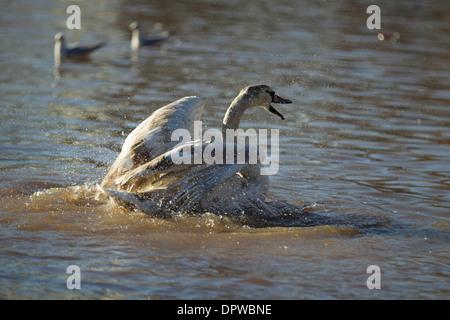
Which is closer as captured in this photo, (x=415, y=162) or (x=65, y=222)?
(x=65, y=222)

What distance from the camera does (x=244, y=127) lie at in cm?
1198

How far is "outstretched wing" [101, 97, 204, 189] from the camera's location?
26.2 ft

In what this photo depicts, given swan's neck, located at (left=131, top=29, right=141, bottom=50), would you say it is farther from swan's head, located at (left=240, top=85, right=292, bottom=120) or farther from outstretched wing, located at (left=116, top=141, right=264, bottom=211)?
outstretched wing, located at (left=116, top=141, right=264, bottom=211)

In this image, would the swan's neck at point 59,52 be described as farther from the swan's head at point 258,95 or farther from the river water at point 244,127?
the swan's head at point 258,95

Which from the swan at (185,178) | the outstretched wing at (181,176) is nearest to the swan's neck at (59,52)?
the swan at (185,178)

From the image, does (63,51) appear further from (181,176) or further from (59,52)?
(181,176)

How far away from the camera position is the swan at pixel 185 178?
282 inches

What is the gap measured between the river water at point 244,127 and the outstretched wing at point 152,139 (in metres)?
0.41

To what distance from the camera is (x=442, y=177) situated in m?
9.68

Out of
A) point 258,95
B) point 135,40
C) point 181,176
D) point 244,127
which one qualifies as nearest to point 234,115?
point 258,95

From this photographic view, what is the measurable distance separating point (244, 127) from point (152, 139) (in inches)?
162
